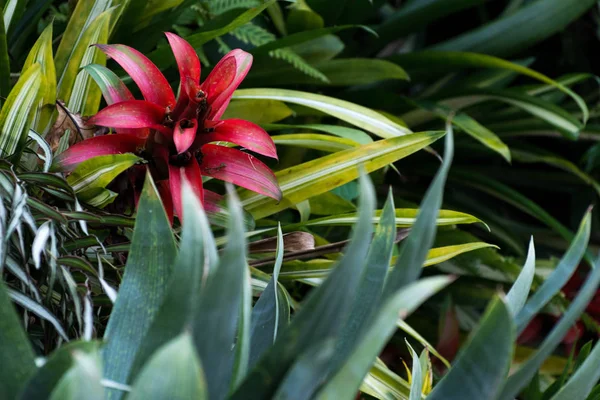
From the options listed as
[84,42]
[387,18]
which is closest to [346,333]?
[84,42]

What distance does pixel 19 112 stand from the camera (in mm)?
550

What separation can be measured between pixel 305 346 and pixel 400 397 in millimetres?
344

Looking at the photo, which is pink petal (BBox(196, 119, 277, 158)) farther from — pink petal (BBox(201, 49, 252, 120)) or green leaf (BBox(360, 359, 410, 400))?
green leaf (BBox(360, 359, 410, 400))

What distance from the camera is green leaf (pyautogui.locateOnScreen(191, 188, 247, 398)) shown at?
0.87 ft

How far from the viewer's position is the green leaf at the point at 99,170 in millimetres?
505

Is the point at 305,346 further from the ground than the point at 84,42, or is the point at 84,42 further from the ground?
the point at 84,42

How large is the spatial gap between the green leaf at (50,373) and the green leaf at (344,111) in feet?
1.55

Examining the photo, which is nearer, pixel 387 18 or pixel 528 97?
pixel 528 97

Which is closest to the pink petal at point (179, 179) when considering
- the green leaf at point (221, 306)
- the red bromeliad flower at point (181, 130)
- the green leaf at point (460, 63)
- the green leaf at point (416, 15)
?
the red bromeliad flower at point (181, 130)

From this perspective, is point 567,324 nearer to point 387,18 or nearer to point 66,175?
point 66,175

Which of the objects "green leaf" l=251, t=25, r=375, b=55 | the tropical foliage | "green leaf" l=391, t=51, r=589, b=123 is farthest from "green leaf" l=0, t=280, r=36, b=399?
"green leaf" l=391, t=51, r=589, b=123

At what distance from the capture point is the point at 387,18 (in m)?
1.18

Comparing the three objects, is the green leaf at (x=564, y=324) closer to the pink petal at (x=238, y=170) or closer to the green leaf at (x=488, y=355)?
the green leaf at (x=488, y=355)

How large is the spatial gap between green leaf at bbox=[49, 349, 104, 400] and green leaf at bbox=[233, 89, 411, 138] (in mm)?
498
